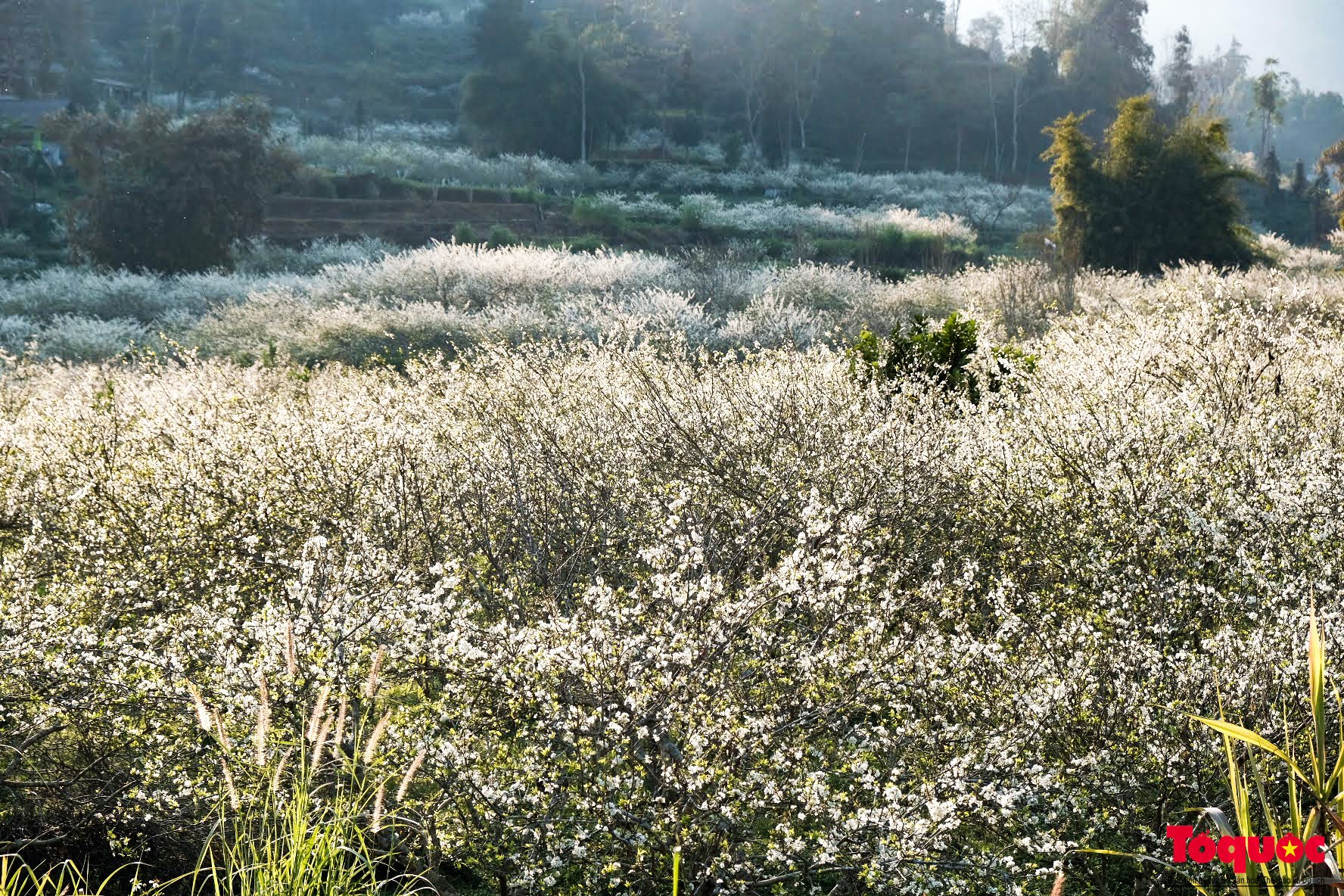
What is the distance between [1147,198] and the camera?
22.2 metres

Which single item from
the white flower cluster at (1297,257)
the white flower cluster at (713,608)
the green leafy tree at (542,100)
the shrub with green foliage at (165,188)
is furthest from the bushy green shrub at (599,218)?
the white flower cluster at (713,608)

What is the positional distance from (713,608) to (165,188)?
2351cm

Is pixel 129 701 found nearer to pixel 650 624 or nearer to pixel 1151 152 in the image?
pixel 650 624

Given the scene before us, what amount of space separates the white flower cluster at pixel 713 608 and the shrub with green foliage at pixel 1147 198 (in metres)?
16.5

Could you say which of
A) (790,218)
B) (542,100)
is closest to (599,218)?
(790,218)

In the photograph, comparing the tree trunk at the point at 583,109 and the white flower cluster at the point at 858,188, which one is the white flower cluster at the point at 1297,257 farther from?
the tree trunk at the point at 583,109

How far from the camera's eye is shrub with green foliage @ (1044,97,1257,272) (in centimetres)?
2216

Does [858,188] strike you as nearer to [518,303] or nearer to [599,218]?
[599,218]

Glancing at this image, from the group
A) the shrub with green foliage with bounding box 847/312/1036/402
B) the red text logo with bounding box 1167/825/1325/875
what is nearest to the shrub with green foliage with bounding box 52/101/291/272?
the shrub with green foliage with bounding box 847/312/1036/402

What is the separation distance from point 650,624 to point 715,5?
58.0m

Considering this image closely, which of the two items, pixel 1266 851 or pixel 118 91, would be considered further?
pixel 118 91

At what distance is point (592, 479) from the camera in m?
5.88

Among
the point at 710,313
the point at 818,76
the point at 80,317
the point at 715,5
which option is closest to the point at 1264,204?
the point at 818,76

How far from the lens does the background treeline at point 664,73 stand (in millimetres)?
44625
